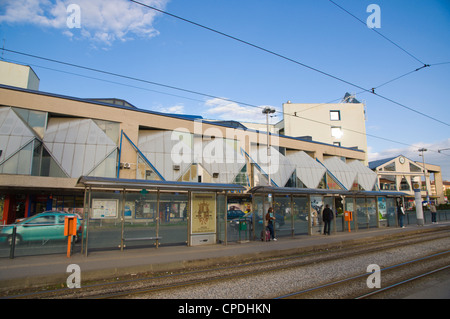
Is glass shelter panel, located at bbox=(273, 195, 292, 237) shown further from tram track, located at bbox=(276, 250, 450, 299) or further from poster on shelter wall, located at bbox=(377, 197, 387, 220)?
poster on shelter wall, located at bbox=(377, 197, 387, 220)

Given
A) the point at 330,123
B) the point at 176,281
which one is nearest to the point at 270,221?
the point at 176,281

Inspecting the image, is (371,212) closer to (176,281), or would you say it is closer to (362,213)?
(362,213)

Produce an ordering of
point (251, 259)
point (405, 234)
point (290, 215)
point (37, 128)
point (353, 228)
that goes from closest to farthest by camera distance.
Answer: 1. point (251, 259)
2. point (290, 215)
3. point (405, 234)
4. point (353, 228)
5. point (37, 128)

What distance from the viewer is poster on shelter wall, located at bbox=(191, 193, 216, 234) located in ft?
50.5

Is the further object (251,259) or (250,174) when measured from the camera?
(250,174)

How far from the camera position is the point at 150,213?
14.3 meters

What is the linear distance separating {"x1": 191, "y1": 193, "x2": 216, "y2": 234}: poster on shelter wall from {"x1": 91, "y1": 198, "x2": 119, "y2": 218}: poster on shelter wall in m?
3.71

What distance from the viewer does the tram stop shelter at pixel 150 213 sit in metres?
12.9

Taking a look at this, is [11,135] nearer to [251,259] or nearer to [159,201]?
[159,201]

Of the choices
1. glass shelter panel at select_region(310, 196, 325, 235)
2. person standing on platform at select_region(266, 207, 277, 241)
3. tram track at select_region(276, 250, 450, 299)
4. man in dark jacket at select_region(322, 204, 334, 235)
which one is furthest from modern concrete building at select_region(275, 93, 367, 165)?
tram track at select_region(276, 250, 450, 299)

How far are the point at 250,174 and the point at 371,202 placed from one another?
1419 cm

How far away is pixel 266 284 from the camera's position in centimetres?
843

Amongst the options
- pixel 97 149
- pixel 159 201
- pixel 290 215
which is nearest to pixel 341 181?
pixel 290 215

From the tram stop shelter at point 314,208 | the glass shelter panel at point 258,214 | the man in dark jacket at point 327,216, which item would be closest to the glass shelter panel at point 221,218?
the tram stop shelter at point 314,208
